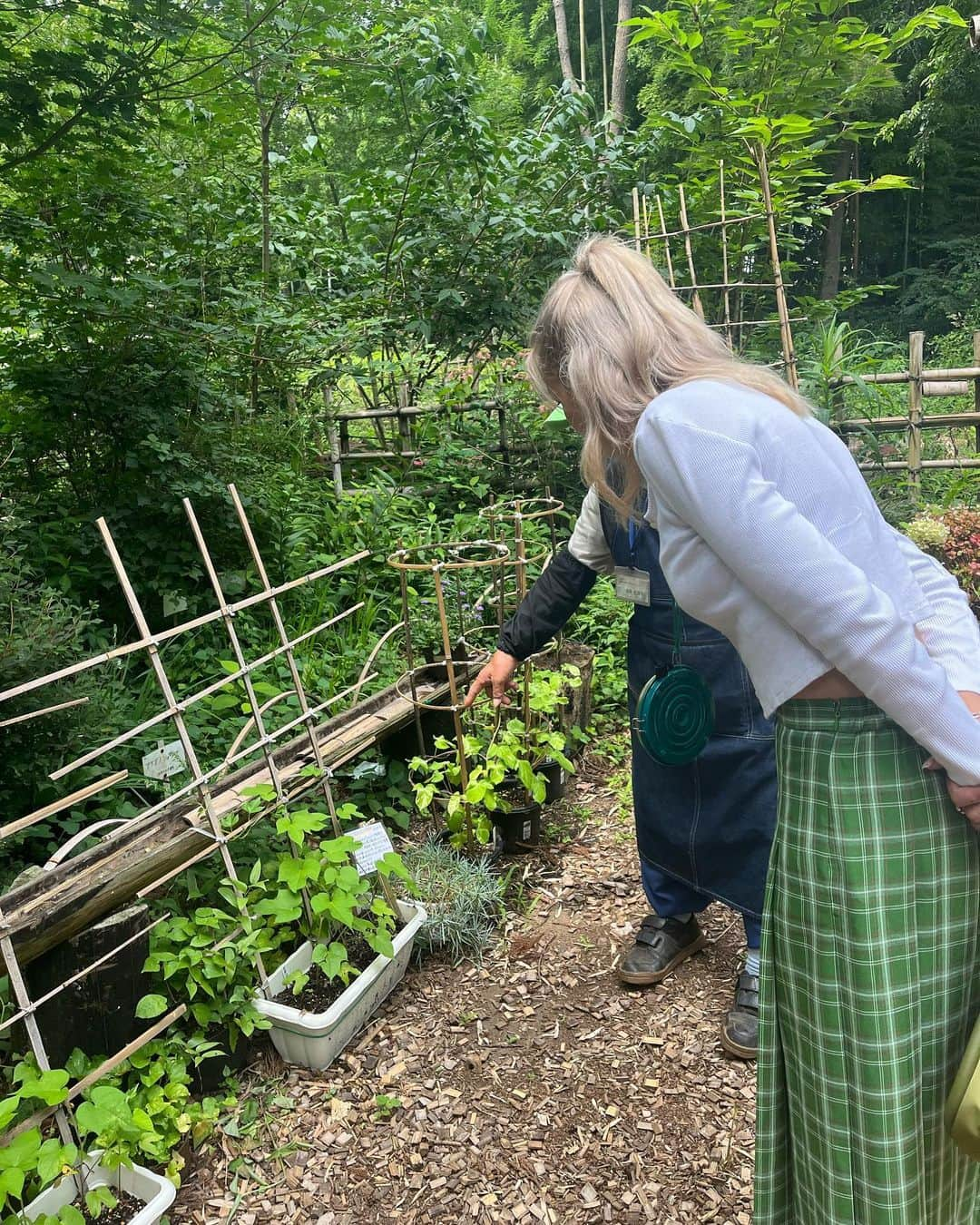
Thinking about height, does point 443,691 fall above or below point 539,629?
below

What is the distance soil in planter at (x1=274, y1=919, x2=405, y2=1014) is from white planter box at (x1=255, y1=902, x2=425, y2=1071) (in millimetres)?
21

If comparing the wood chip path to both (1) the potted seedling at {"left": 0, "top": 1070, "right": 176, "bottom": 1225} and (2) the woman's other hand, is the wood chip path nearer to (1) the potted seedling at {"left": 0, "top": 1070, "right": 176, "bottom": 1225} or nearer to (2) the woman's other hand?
(1) the potted seedling at {"left": 0, "top": 1070, "right": 176, "bottom": 1225}

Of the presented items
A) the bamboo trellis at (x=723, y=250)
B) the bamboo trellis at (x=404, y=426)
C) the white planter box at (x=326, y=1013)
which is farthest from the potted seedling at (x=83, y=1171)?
the bamboo trellis at (x=404, y=426)

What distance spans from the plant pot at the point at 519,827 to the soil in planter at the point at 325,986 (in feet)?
2.26

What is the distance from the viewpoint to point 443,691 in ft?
9.82

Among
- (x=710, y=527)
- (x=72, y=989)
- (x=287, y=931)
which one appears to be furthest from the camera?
(x=287, y=931)

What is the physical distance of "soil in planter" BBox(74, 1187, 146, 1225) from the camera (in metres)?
1.56

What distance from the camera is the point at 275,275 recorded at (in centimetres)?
432

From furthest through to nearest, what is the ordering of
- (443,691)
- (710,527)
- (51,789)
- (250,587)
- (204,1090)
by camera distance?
(250,587)
(443,691)
(51,789)
(204,1090)
(710,527)

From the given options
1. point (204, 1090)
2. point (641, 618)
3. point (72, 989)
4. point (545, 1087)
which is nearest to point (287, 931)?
point (204, 1090)

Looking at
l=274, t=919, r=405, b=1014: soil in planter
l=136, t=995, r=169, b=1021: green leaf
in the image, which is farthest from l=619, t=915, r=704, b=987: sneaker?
l=136, t=995, r=169, b=1021: green leaf

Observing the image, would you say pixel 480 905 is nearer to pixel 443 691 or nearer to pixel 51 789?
pixel 443 691

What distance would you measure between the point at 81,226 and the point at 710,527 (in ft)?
10.1

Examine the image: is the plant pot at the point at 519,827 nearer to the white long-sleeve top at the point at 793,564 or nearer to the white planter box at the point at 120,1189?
the white planter box at the point at 120,1189
